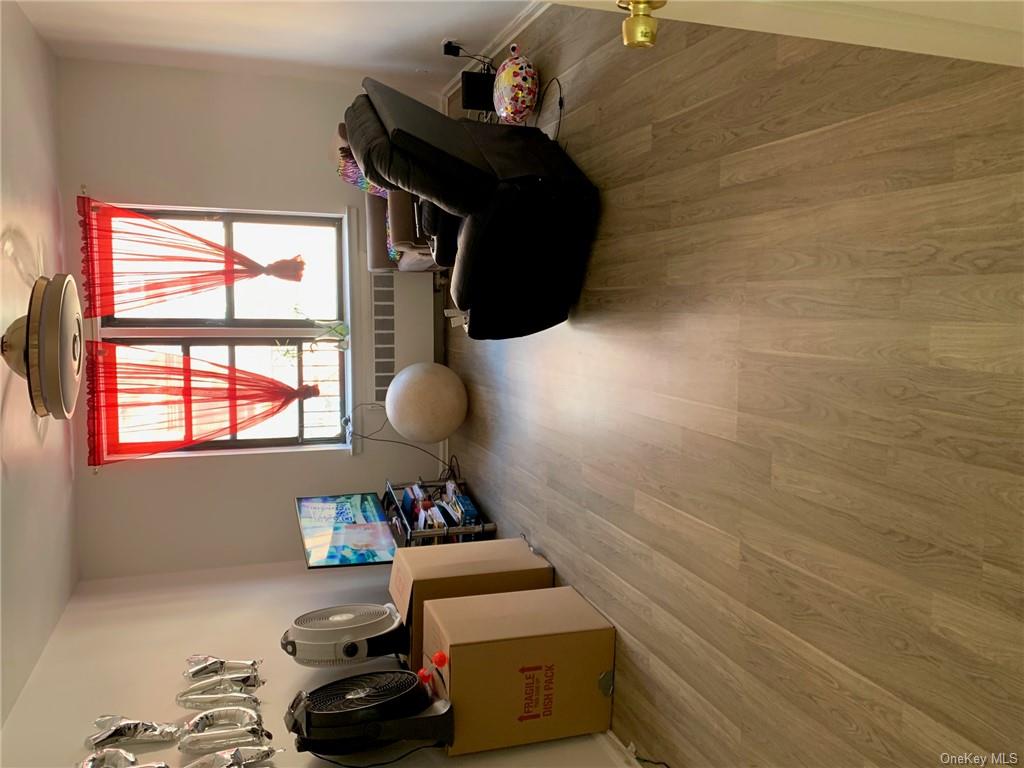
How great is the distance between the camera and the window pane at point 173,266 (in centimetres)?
438

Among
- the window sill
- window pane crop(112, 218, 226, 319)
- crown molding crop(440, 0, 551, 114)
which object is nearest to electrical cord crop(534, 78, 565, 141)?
crown molding crop(440, 0, 551, 114)

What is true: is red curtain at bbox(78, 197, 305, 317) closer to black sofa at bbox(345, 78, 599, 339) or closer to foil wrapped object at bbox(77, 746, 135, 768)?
black sofa at bbox(345, 78, 599, 339)

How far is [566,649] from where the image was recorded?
272 cm

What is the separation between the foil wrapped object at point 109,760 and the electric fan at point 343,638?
2.22 ft

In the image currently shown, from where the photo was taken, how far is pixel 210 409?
4598 mm

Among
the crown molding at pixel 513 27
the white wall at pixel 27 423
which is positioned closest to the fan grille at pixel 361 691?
the white wall at pixel 27 423

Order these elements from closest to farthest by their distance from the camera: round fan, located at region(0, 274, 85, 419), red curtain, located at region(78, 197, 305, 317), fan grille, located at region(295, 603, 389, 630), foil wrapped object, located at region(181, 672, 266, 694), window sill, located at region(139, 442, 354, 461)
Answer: round fan, located at region(0, 274, 85, 419)
foil wrapped object, located at region(181, 672, 266, 694)
fan grille, located at region(295, 603, 389, 630)
red curtain, located at region(78, 197, 305, 317)
window sill, located at region(139, 442, 354, 461)

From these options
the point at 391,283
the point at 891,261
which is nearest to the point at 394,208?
the point at 391,283

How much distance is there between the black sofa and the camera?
2719 millimetres

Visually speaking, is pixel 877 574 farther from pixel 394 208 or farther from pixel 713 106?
pixel 394 208

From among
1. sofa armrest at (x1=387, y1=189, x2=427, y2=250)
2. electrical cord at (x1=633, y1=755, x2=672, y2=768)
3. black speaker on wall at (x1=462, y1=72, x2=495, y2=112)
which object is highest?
black speaker on wall at (x1=462, y1=72, x2=495, y2=112)

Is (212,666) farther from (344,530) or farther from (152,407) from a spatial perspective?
(152,407)

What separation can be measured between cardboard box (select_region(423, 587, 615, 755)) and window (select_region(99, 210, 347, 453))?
91.8 inches

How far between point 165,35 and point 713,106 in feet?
9.76
